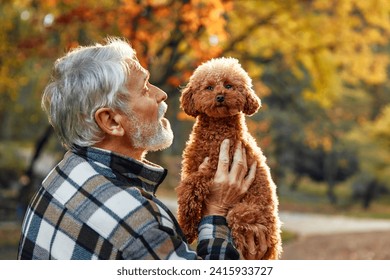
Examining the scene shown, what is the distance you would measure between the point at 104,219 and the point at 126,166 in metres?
0.27

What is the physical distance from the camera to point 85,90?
2119 mm

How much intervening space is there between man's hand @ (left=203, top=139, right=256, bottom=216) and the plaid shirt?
0.46 feet

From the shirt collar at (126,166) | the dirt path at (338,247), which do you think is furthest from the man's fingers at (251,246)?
the dirt path at (338,247)

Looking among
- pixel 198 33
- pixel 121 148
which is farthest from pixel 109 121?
pixel 198 33

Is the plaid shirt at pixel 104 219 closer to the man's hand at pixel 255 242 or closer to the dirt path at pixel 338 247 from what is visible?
the man's hand at pixel 255 242

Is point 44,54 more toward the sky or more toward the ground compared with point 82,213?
more toward the sky

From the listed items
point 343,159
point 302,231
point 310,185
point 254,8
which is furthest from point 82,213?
point 310,185

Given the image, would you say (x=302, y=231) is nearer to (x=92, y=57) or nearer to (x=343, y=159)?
(x=343, y=159)

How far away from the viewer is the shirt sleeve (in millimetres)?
2080

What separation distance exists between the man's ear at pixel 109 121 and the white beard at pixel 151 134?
0.19 ft

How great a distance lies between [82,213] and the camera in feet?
6.49

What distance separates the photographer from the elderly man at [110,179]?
195 centimetres
